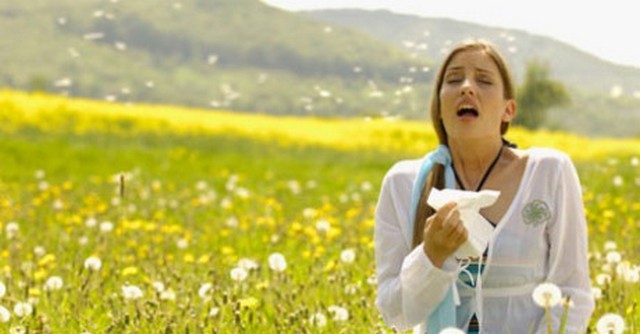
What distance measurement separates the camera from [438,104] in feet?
11.5

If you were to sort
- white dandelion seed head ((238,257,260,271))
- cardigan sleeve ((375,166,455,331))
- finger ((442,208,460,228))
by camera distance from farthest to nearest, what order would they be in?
white dandelion seed head ((238,257,260,271)) < cardigan sleeve ((375,166,455,331)) < finger ((442,208,460,228))

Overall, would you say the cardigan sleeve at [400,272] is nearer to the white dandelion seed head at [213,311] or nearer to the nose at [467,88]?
the nose at [467,88]

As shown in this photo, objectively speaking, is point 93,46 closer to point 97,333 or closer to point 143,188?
point 143,188

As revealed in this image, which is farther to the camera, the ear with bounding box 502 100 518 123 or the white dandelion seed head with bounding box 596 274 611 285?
the white dandelion seed head with bounding box 596 274 611 285

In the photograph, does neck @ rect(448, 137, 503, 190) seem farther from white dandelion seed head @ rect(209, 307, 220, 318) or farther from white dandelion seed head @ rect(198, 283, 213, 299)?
white dandelion seed head @ rect(198, 283, 213, 299)

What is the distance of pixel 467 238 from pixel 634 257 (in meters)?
3.04

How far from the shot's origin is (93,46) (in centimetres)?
9881

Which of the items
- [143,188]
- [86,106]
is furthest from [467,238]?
[86,106]

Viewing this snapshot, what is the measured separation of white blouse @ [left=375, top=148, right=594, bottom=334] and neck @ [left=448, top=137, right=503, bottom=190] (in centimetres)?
11

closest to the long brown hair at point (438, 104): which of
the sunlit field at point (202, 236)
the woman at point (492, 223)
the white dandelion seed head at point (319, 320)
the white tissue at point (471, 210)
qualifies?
the woman at point (492, 223)

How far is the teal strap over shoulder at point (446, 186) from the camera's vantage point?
3.32 meters

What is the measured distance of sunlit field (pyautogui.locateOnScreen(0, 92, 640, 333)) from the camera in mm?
4641

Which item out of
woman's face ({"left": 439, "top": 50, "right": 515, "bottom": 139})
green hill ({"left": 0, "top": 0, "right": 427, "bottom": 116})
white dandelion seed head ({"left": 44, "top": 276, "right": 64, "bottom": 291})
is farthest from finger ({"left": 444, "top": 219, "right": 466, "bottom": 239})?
green hill ({"left": 0, "top": 0, "right": 427, "bottom": 116})

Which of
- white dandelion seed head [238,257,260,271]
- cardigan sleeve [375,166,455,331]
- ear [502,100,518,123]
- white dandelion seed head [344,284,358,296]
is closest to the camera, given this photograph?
cardigan sleeve [375,166,455,331]
